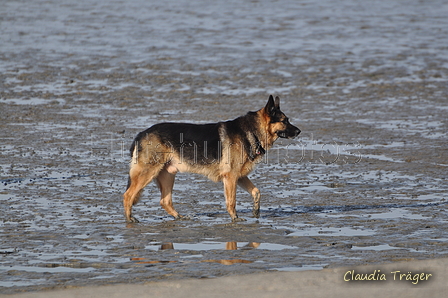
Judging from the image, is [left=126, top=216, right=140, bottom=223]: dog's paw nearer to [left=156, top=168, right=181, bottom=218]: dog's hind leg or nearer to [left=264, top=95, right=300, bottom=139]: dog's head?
[left=156, top=168, right=181, bottom=218]: dog's hind leg

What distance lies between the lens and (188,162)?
27.2ft

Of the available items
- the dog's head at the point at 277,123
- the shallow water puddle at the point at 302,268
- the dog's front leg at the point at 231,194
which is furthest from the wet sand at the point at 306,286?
the dog's head at the point at 277,123

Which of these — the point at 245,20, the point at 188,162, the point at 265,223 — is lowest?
the point at 265,223

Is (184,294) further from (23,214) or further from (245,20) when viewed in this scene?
(245,20)

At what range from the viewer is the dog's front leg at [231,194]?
8156mm

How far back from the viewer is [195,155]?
8.26m

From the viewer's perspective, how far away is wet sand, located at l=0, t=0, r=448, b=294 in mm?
6734

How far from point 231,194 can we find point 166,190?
76 centimetres

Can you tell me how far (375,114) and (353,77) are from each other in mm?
3722

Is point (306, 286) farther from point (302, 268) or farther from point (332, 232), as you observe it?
point (332, 232)

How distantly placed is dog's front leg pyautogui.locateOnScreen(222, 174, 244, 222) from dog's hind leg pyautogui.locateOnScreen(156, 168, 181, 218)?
589 millimetres

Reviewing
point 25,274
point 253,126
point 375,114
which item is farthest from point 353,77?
point 25,274

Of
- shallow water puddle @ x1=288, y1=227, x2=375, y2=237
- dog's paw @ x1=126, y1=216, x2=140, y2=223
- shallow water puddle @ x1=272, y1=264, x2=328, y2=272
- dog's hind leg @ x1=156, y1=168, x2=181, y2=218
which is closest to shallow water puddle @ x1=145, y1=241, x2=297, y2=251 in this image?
shallow water puddle @ x1=288, y1=227, x2=375, y2=237

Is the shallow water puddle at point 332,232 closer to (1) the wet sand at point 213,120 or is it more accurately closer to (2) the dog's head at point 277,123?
(1) the wet sand at point 213,120
